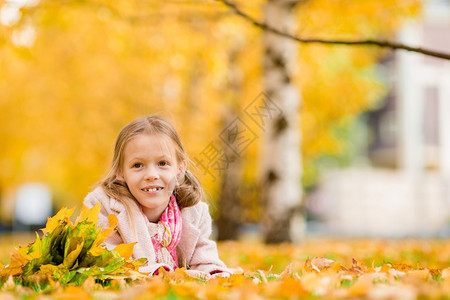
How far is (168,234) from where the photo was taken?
3.08 metres

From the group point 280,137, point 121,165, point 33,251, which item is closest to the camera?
point 33,251

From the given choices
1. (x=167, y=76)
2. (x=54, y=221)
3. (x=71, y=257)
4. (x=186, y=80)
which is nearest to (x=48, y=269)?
(x=71, y=257)

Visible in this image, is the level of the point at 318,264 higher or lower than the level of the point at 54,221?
lower

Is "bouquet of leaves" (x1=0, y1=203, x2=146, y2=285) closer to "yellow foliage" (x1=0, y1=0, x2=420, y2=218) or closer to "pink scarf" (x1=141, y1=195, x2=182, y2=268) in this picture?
"pink scarf" (x1=141, y1=195, x2=182, y2=268)

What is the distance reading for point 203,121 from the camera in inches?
461

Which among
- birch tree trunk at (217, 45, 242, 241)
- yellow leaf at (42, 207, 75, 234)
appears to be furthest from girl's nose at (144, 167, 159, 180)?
birch tree trunk at (217, 45, 242, 241)

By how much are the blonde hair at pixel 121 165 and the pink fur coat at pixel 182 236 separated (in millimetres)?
42

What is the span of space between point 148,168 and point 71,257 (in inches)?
25.9

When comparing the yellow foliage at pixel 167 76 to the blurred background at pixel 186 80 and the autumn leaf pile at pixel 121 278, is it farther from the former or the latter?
the autumn leaf pile at pixel 121 278

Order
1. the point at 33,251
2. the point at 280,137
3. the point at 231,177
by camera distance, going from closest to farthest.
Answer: the point at 33,251 < the point at 280,137 < the point at 231,177

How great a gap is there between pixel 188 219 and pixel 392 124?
1060 inches

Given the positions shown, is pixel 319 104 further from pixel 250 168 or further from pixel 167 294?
pixel 167 294

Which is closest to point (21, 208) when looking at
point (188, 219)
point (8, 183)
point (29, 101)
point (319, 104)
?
point (8, 183)

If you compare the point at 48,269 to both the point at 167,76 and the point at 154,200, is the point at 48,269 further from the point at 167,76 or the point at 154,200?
the point at 167,76
